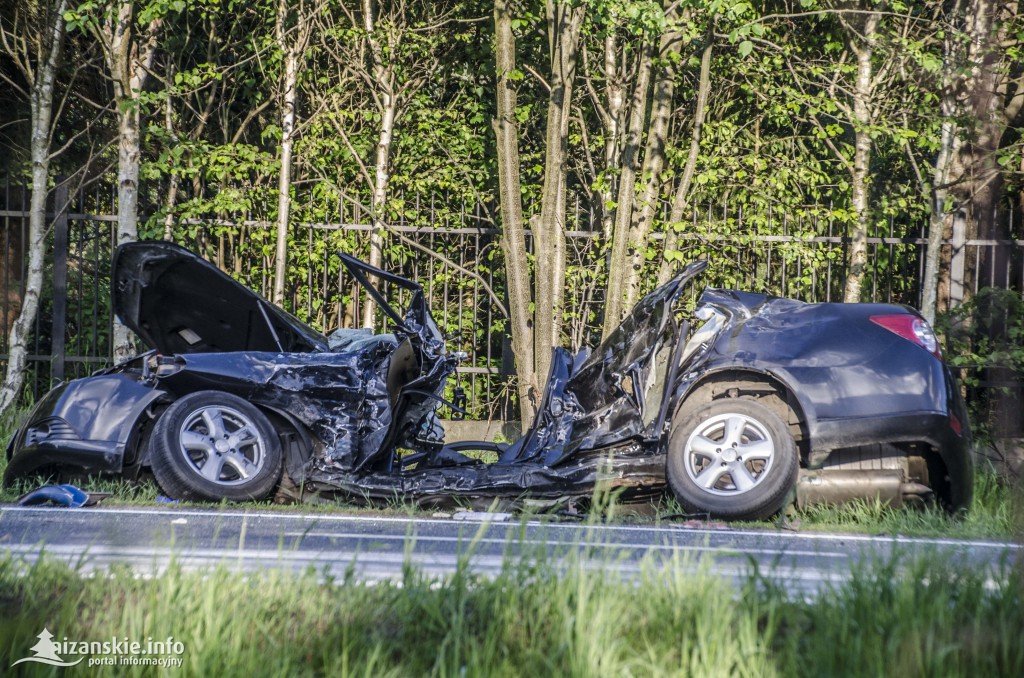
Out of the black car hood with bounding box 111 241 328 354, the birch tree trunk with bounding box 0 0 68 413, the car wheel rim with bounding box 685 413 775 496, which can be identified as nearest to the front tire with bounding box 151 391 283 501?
the black car hood with bounding box 111 241 328 354

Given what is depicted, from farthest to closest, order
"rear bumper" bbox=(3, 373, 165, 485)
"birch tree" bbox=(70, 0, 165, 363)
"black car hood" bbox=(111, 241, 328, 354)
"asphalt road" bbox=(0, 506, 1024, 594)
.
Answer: "birch tree" bbox=(70, 0, 165, 363), "black car hood" bbox=(111, 241, 328, 354), "rear bumper" bbox=(3, 373, 165, 485), "asphalt road" bbox=(0, 506, 1024, 594)

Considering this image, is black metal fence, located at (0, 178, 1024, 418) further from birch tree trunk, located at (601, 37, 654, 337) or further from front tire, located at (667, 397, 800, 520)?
front tire, located at (667, 397, 800, 520)

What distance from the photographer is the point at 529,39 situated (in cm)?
1086

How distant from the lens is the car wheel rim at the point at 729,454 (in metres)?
5.41

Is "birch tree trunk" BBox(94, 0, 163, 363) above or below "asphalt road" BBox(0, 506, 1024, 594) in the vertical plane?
above

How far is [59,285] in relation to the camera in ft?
33.7

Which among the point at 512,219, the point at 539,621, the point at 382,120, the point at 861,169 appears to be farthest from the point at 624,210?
the point at 539,621

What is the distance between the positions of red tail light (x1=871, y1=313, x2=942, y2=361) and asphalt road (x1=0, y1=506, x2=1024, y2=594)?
113 centimetres

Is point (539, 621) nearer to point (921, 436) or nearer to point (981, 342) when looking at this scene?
point (921, 436)

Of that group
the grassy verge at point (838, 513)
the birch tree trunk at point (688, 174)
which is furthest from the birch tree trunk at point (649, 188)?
the grassy verge at point (838, 513)

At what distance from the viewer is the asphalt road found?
3.56 meters

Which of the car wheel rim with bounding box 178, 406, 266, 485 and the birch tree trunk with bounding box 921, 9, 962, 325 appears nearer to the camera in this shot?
the car wheel rim with bounding box 178, 406, 266, 485

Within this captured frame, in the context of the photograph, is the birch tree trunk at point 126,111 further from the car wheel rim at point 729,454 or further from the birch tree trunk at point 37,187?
the car wheel rim at point 729,454

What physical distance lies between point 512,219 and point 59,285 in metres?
4.65
